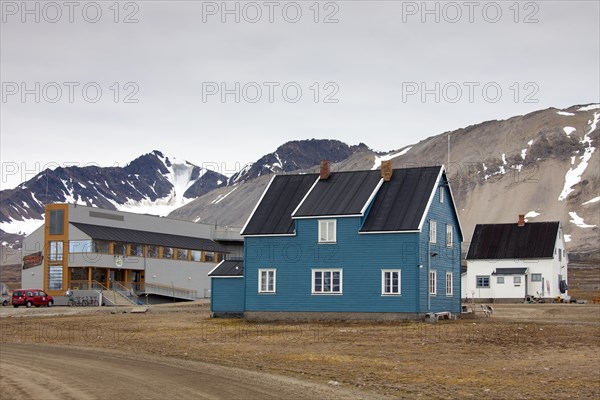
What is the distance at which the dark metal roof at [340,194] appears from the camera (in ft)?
169

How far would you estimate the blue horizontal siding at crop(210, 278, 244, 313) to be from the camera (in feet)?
179

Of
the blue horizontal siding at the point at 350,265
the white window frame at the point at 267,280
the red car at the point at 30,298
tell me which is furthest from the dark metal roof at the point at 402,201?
the red car at the point at 30,298

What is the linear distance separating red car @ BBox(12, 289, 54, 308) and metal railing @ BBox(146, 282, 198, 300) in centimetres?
1295

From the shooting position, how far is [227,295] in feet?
181

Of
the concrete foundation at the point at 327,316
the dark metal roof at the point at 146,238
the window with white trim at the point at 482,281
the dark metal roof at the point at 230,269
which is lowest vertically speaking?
the concrete foundation at the point at 327,316

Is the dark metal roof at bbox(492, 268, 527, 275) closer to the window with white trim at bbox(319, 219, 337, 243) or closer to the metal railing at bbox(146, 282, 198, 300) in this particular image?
the metal railing at bbox(146, 282, 198, 300)

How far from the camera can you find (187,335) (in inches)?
1501

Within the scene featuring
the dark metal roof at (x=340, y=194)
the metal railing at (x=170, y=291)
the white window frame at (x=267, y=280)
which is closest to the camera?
the dark metal roof at (x=340, y=194)

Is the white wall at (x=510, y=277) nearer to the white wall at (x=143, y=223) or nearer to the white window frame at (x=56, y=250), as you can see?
the white wall at (x=143, y=223)

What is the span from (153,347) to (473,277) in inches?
2405

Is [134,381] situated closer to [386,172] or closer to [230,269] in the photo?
[230,269]

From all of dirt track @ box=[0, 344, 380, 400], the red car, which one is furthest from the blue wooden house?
the red car

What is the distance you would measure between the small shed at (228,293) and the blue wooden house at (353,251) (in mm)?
72

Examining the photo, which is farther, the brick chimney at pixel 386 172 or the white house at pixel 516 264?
the white house at pixel 516 264
